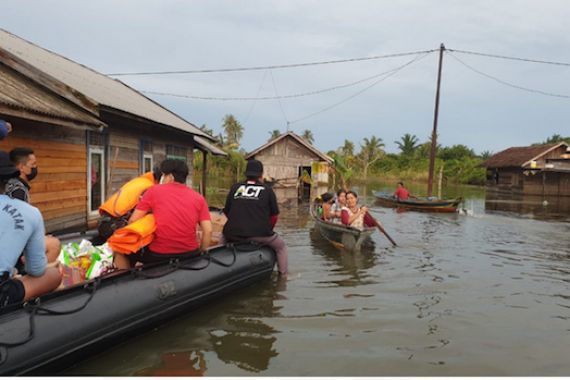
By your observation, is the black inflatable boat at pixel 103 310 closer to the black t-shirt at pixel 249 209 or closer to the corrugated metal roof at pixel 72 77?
the black t-shirt at pixel 249 209

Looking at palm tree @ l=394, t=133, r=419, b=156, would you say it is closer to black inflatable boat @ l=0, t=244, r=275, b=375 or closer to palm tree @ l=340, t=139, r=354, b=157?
palm tree @ l=340, t=139, r=354, b=157

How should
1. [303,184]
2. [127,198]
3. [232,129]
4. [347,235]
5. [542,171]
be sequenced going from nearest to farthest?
1. [127,198]
2. [347,235]
3. [303,184]
4. [542,171]
5. [232,129]

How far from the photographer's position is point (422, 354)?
4914 millimetres

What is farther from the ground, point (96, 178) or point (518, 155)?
point (518, 155)

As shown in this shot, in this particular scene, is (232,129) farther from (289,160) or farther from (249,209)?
(249,209)

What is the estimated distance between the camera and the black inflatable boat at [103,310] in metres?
3.62

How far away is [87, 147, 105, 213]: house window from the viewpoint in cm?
1064

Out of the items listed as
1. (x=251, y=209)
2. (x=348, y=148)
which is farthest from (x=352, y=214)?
(x=348, y=148)

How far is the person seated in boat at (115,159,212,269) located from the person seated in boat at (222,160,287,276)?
1.53 meters

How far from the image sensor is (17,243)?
11.6 ft

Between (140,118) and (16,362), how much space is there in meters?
8.31

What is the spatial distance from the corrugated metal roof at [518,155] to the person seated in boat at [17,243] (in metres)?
40.4

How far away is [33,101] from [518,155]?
42614mm

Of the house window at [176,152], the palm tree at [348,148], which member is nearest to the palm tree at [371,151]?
the palm tree at [348,148]
